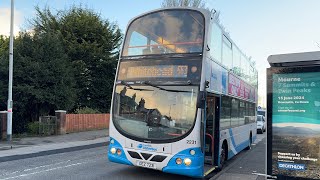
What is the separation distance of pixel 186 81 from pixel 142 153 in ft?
6.79

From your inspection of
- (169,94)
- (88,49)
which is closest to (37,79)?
(88,49)

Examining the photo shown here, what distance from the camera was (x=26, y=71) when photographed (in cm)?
2270

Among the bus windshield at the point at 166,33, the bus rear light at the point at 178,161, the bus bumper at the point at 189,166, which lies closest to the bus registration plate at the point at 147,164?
the bus bumper at the point at 189,166

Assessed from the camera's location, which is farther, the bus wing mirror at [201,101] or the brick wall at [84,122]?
the brick wall at [84,122]

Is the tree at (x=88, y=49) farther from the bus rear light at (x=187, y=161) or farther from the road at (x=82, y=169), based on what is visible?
the bus rear light at (x=187, y=161)

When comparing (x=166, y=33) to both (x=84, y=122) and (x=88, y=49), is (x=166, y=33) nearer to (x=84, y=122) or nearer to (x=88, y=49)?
(x=84, y=122)

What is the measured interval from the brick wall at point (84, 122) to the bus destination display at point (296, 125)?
60.6 ft

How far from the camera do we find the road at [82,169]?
9.48 meters

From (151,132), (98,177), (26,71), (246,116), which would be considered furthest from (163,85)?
(26,71)

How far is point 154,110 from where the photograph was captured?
28.5ft

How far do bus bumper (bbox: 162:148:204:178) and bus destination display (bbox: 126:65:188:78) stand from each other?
6.18ft

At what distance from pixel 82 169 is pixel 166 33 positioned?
484 centimetres

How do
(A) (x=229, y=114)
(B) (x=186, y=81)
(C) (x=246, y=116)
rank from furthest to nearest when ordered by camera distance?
(C) (x=246, y=116) < (A) (x=229, y=114) < (B) (x=186, y=81)

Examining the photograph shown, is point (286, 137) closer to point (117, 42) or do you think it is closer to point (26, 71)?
point (26, 71)
